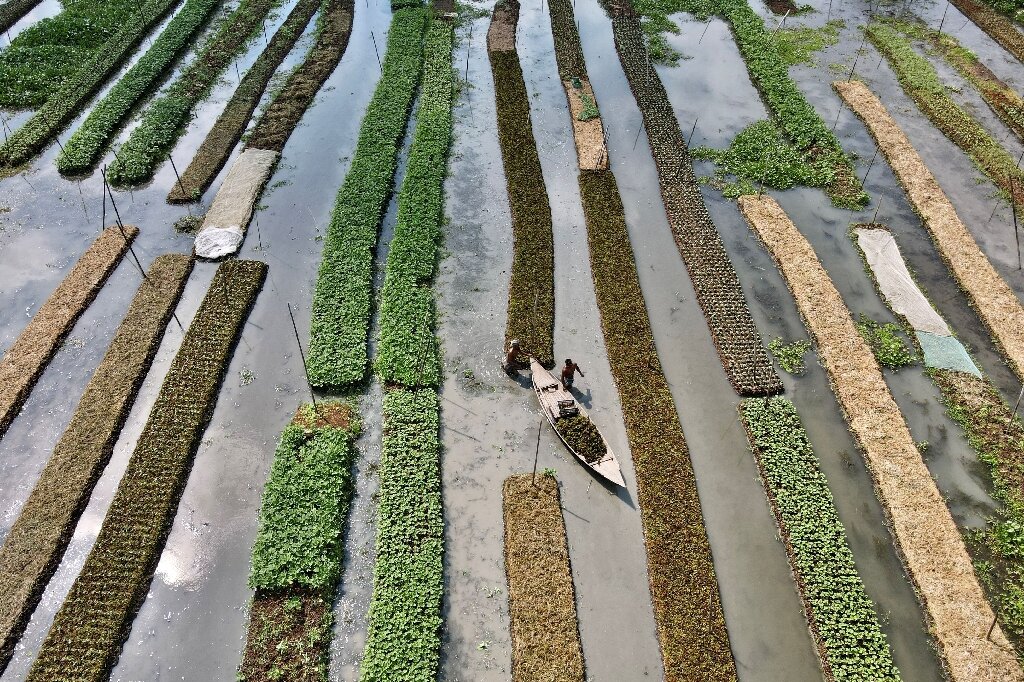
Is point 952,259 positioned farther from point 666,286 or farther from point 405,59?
point 405,59

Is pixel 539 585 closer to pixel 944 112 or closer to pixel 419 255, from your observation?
pixel 419 255

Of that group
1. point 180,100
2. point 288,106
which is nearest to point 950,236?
point 288,106

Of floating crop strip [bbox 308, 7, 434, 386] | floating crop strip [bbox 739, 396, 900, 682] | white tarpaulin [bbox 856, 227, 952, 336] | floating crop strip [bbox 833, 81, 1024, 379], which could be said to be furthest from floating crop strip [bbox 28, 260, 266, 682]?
floating crop strip [bbox 833, 81, 1024, 379]

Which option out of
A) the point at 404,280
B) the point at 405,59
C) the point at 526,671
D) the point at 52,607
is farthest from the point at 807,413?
the point at 405,59

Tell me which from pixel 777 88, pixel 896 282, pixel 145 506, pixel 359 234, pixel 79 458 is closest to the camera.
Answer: pixel 145 506

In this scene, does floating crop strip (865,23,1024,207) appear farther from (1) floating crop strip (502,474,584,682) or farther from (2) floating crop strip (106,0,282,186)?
(2) floating crop strip (106,0,282,186)

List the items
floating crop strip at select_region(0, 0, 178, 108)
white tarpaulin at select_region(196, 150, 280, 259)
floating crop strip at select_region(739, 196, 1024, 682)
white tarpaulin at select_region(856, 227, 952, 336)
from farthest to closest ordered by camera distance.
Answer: floating crop strip at select_region(0, 0, 178, 108)
white tarpaulin at select_region(196, 150, 280, 259)
white tarpaulin at select_region(856, 227, 952, 336)
floating crop strip at select_region(739, 196, 1024, 682)
